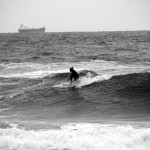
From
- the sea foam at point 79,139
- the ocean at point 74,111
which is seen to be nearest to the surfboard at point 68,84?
the ocean at point 74,111

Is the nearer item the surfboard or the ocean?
the ocean

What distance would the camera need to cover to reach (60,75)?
2009 centimetres

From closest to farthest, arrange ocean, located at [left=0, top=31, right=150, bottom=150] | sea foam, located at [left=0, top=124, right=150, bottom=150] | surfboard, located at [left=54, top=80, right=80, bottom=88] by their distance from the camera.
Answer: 1. sea foam, located at [left=0, top=124, right=150, bottom=150]
2. ocean, located at [left=0, top=31, right=150, bottom=150]
3. surfboard, located at [left=54, top=80, right=80, bottom=88]

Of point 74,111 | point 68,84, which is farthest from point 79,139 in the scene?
point 68,84

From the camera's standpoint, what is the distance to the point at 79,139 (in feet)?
26.8

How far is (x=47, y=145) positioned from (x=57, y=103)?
6872mm

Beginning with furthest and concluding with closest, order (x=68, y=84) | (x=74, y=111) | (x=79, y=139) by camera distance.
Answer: (x=68, y=84) < (x=74, y=111) < (x=79, y=139)

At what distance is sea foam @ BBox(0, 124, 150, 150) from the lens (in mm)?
7770

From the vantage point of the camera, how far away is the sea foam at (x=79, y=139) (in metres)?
7.77

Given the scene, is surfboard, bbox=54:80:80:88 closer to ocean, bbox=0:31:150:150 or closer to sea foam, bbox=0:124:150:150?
ocean, bbox=0:31:150:150

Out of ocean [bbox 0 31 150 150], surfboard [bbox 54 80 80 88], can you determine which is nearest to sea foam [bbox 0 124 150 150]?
ocean [bbox 0 31 150 150]

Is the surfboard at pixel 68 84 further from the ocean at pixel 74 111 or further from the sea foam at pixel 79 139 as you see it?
the sea foam at pixel 79 139

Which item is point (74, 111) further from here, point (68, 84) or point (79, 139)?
point (79, 139)

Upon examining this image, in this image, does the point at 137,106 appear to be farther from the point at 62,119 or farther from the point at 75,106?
Result: the point at 62,119
